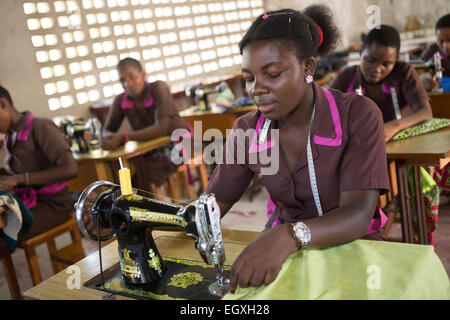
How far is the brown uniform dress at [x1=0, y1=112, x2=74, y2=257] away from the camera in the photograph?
265 centimetres

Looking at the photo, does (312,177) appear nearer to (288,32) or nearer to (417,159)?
(288,32)

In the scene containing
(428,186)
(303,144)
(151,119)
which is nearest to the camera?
(303,144)

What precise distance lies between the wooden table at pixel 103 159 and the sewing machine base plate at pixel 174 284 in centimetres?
195

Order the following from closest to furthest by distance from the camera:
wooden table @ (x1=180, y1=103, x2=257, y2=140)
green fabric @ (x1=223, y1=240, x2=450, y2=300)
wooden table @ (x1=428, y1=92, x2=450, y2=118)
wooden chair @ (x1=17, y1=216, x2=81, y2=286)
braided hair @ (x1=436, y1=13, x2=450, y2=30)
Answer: green fabric @ (x1=223, y1=240, x2=450, y2=300)
wooden chair @ (x1=17, y1=216, x2=81, y2=286)
wooden table @ (x1=428, y1=92, x2=450, y2=118)
braided hair @ (x1=436, y1=13, x2=450, y2=30)
wooden table @ (x1=180, y1=103, x2=257, y2=140)

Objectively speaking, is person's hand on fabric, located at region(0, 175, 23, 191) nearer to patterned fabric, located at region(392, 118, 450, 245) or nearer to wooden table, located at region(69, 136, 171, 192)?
wooden table, located at region(69, 136, 171, 192)

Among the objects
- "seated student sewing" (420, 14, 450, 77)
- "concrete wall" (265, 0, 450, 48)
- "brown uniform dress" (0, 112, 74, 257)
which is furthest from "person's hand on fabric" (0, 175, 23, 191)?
"concrete wall" (265, 0, 450, 48)

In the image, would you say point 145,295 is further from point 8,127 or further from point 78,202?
point 8,127

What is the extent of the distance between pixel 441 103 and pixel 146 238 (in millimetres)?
2624

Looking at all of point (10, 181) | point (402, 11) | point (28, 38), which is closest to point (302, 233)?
point (10, 181)

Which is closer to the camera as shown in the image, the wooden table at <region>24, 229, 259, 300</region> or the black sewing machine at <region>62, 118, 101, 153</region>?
the wooden table at <region>24, 229, 259, 300</region>

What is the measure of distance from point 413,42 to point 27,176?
5.88m

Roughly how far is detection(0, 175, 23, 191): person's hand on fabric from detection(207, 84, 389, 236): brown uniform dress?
1.65 m

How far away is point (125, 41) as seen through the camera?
210 inches

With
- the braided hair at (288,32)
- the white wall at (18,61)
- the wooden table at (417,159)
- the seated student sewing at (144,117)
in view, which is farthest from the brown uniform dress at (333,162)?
the seated student sewing at (144,117)
